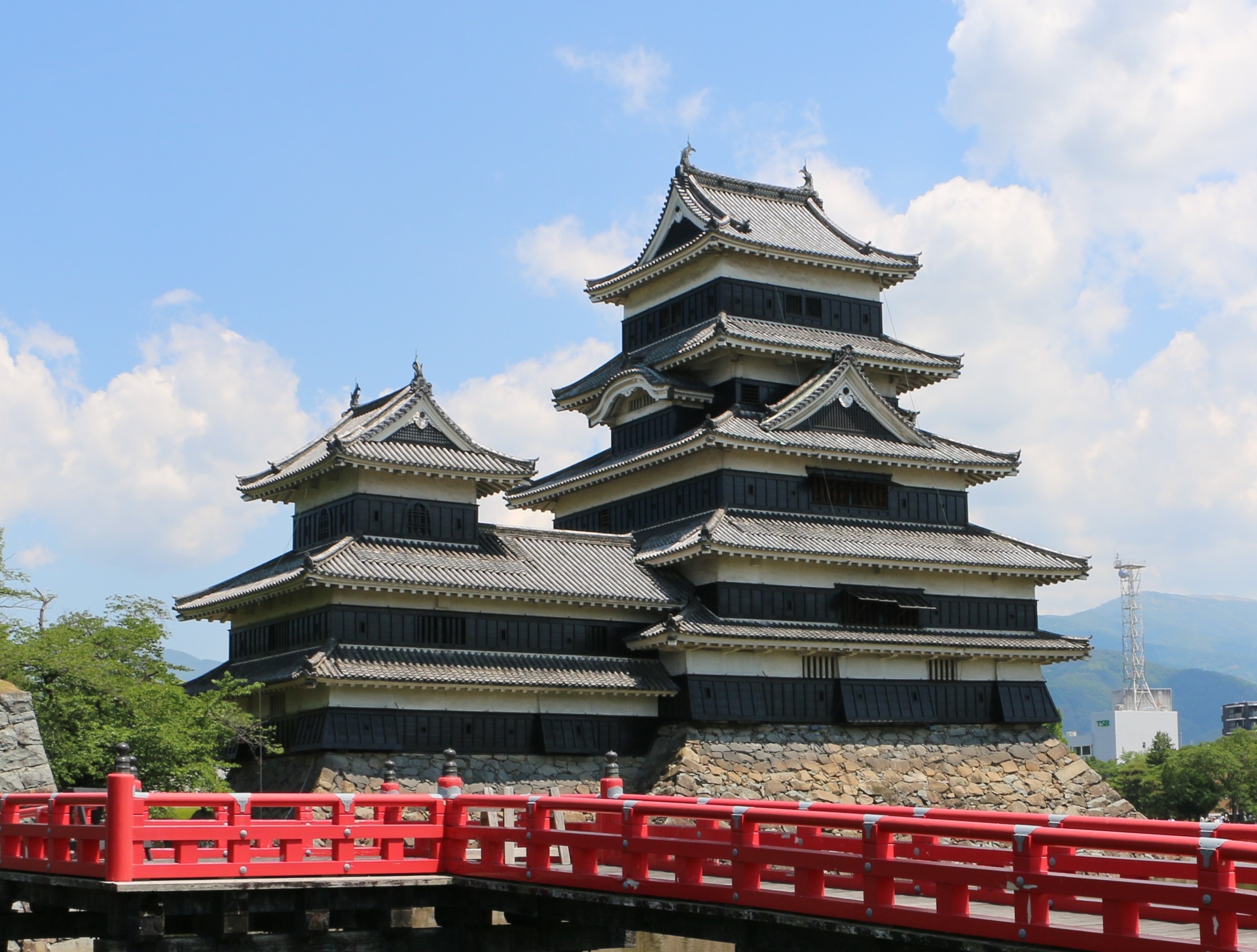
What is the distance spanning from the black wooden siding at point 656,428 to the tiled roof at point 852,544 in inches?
147

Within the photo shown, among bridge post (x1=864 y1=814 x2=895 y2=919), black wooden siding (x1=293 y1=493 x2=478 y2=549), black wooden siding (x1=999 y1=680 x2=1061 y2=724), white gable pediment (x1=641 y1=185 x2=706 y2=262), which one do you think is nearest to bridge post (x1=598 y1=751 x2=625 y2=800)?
bridge post (x1=864 y1=814 x2=895 y2=919)

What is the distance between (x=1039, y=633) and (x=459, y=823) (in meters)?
34.4

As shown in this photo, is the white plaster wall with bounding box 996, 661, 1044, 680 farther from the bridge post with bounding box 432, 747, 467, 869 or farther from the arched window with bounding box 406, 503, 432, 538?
the bridge post with bounding box 432, 747, 467, 869

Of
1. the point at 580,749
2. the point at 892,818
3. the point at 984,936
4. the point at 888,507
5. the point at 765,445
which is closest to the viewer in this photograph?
the point at 984,936

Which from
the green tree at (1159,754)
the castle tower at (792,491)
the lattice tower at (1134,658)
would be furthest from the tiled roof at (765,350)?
the lattice tower at (1134,658)

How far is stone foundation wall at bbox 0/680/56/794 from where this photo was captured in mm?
29891

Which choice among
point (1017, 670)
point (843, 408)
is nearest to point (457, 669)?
point (843, 408)

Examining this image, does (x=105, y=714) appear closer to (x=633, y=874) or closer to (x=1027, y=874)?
(x=633, y=874)

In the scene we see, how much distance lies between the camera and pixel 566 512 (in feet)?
180

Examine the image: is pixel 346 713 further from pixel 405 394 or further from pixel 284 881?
pixel 284 881

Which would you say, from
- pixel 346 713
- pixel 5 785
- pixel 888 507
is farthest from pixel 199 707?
pixel 888 507

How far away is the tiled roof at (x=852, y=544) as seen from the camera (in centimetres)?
4481

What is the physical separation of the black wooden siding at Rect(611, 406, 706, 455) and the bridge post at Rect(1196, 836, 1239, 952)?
124 feet

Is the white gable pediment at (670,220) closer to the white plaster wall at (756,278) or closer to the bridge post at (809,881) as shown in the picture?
the white plaster wall at (756,278)
